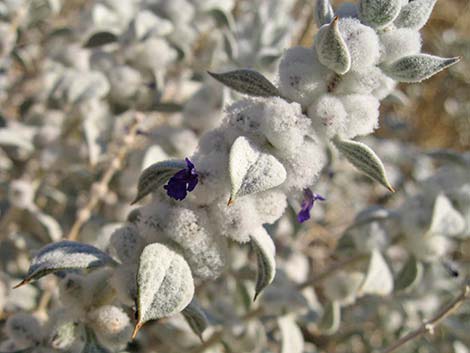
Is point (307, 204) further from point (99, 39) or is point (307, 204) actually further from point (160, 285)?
point (99, 39)

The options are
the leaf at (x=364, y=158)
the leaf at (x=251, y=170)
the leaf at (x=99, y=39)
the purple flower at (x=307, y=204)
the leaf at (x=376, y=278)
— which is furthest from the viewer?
the leaf at (x=99, y=39)

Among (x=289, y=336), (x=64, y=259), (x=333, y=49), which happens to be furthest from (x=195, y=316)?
(x=289, y=336)

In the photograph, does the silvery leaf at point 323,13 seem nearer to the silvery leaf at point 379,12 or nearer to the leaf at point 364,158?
the silvery leaf at point 379,12

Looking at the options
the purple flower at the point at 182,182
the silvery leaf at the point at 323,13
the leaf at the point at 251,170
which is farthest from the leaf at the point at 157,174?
the silvery leaf at the point at 323,13

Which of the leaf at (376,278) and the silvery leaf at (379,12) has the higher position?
the silvery leaf at (379,12)

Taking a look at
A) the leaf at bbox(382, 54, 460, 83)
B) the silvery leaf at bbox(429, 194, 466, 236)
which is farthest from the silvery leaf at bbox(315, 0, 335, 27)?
the silvery leaf at bbox(429, 194, 466, 236)

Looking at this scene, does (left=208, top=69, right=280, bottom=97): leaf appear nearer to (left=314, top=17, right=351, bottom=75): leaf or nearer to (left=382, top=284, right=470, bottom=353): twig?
(left=314, top=17, right=351, bottom=75): leaf
